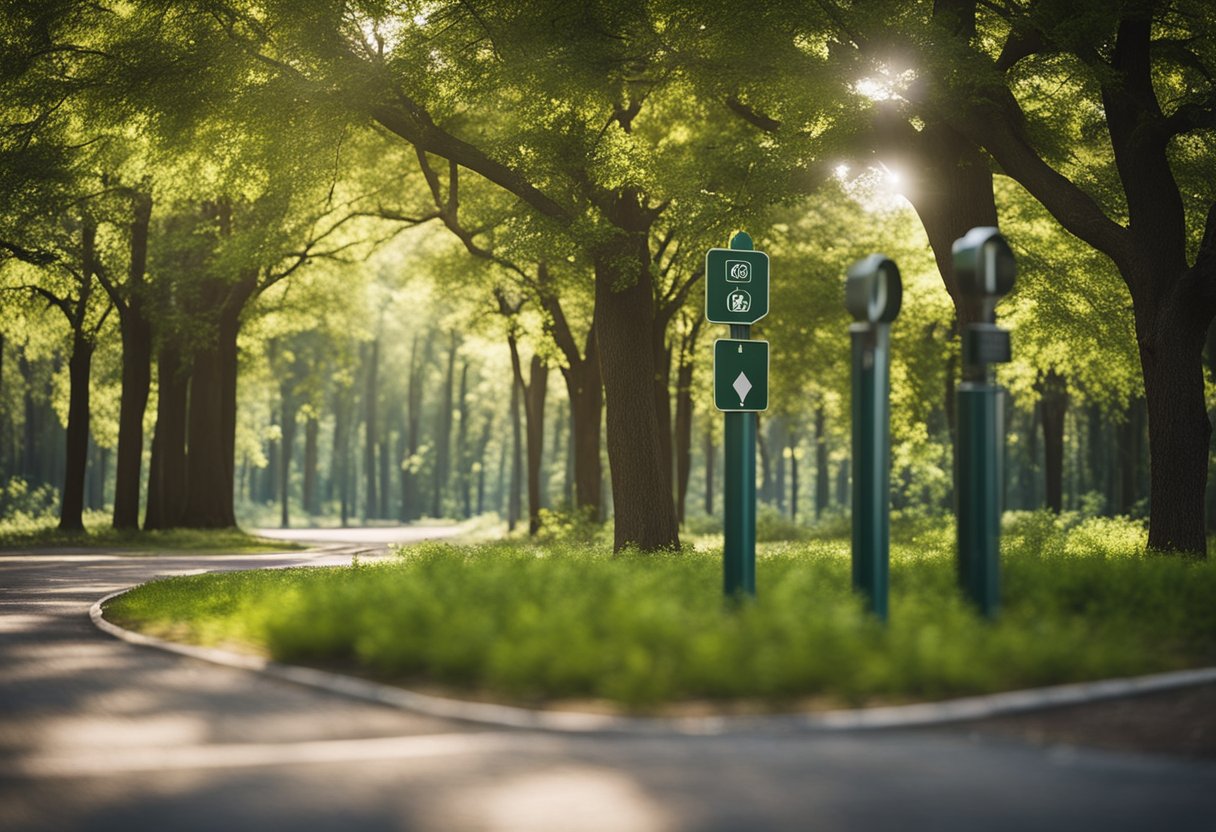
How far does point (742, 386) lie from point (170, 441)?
26.4 metres

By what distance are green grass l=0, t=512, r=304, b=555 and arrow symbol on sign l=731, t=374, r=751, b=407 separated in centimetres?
1969

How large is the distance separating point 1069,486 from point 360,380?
138 ft

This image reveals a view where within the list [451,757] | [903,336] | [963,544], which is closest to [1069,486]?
[903,336]

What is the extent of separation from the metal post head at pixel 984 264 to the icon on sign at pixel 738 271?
2.10 meters

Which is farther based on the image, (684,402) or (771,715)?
(684,402)

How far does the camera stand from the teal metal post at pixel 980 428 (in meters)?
9.38

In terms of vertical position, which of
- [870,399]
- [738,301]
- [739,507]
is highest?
[738,301]

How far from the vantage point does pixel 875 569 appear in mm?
9406

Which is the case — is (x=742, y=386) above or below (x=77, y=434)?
below

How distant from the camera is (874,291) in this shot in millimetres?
9656

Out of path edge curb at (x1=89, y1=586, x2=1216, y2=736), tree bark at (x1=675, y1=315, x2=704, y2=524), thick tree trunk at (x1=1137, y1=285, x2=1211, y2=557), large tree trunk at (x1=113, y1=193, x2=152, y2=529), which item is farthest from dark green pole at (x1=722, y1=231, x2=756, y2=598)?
large tree trunk at (x1=113, y1=193, x2=152, y2=529)

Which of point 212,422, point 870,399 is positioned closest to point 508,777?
point 870,399

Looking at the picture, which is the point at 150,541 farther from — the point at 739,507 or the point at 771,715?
the point at 771,715

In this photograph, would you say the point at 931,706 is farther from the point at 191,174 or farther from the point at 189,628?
the point at 191,174
